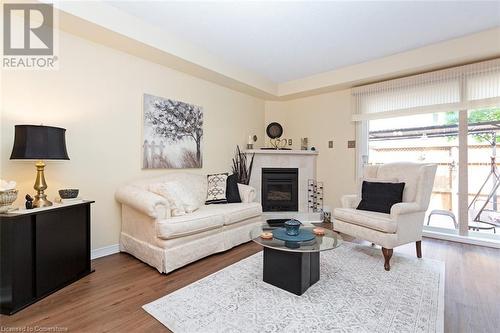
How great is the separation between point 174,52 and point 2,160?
2105 mm

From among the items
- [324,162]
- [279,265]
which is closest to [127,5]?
[279,265]

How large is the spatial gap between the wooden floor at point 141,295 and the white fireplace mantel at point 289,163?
6.27 feet

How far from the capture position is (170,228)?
235cm

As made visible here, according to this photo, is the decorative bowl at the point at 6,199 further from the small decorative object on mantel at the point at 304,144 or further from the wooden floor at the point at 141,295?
the small decorative object on mantel at the point at 304,144

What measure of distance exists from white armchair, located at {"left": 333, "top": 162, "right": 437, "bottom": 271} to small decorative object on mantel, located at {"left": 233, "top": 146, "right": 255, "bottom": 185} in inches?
73.0

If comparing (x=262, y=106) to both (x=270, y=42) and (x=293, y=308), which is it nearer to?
(x=270, y=42)

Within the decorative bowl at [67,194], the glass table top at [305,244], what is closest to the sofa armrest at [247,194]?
the glass table top at [305,244]

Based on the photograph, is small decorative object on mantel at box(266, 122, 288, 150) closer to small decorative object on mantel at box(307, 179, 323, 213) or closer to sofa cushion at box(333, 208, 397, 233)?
small decorative object on mantel at box(307, 179, 323, 213)

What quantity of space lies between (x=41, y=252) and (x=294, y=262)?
6.62 ft

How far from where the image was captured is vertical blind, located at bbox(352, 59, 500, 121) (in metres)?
3.21

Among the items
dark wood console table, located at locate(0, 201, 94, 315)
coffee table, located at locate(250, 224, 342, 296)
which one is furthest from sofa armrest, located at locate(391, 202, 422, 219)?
dark wood console table, located at locate(0, 201, 94, 315)

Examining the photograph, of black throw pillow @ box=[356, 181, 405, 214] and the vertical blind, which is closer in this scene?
black throw pillow @ box=[356, 181, 405, 214]

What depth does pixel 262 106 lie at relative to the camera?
524cm

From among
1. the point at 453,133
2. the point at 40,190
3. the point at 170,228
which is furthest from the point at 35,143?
the point at 453,133
